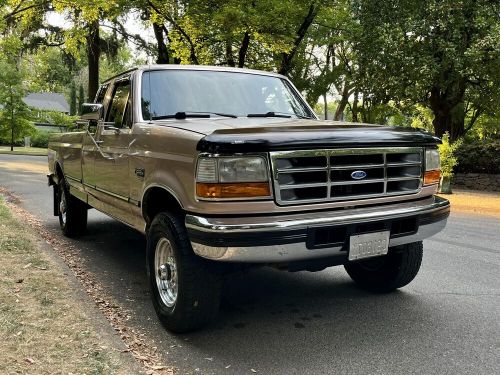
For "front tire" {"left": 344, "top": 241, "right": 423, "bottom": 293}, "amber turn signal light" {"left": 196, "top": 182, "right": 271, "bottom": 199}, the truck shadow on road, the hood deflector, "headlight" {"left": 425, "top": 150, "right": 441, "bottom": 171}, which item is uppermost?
the hood deflector

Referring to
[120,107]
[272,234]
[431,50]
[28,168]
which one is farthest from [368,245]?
[28,168]

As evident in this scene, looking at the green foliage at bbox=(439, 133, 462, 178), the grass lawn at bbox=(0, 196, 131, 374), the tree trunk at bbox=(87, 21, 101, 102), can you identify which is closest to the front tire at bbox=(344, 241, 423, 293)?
the grass lawn at bbox=(0, 196, 131, 374)

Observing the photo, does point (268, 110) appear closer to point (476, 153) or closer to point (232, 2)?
point (232, 2)

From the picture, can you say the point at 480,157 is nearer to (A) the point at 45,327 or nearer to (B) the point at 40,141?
(A) the point at 45,327

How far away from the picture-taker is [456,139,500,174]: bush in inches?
721

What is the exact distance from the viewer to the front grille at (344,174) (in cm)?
338

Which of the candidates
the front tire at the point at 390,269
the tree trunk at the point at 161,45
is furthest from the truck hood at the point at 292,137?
the tree trunk at the point at 161,45

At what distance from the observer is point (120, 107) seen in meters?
5.18

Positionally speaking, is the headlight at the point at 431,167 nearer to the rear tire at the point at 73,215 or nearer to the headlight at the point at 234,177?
the headlight at the point at 234,177

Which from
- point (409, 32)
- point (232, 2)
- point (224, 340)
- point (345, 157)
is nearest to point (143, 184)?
point (224, 340)

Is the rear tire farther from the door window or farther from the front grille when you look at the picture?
the front grille

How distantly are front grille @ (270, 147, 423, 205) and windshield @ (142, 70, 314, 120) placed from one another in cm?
144

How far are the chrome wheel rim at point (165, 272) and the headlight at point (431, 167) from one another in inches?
83.6

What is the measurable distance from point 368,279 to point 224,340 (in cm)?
178
